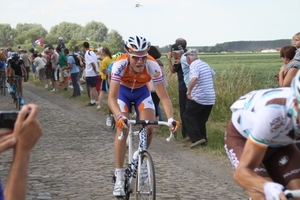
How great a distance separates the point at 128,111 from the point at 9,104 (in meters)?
13.8

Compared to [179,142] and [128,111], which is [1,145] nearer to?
[128,111]

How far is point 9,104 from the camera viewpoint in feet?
65.8

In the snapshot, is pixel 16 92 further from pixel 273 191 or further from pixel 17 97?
pixel 273 191

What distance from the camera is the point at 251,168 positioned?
378cm

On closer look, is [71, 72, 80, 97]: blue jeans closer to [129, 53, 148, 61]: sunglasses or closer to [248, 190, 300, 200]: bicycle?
[129, 53, 148, 61]: sunglasses

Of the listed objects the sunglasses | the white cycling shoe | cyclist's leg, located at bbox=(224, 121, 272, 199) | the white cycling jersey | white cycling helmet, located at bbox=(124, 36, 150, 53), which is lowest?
the white cycling shoe

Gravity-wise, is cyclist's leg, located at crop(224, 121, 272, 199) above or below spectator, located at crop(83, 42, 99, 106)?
above

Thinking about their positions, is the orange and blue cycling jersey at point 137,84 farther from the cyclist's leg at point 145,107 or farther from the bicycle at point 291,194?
the bicycle at point 291,194

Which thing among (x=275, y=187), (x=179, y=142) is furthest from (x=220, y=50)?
(x=275, y=187)

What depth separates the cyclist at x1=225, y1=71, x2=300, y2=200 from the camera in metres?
3.55

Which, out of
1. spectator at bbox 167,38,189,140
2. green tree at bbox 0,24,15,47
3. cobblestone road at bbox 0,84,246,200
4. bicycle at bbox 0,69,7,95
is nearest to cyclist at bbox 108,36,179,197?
cobblestone road at bbox 0,84,246,200

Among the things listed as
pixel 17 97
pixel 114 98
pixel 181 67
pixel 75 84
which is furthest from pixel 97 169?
pixel 75 84

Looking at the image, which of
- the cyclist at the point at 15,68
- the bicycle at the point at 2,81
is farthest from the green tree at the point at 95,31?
the cyclist at the point at 15,68

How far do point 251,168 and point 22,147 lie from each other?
1.74 m
